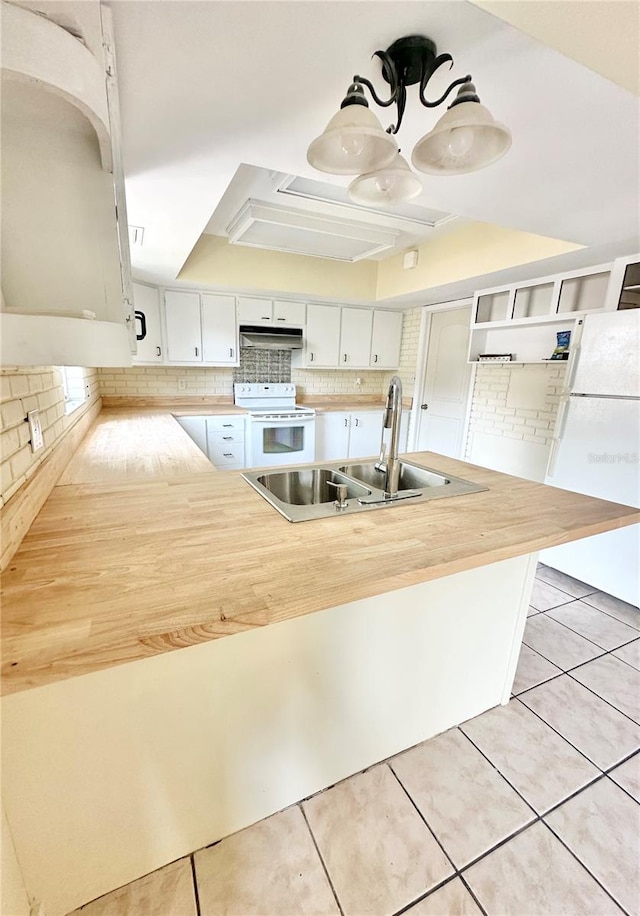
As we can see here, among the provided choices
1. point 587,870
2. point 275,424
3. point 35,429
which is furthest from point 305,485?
point 275,424

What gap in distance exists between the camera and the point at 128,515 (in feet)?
3.86

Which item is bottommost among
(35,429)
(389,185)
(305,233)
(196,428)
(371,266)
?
(196,428)

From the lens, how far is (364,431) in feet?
15.2

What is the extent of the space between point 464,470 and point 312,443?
2.54m

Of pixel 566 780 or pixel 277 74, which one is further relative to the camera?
pixel 566 780

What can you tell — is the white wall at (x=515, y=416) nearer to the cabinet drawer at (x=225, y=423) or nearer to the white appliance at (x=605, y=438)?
the white appliance at (x=605, y=438)

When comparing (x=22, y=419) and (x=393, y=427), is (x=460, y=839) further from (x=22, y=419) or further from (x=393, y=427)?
(x=22, y=419)

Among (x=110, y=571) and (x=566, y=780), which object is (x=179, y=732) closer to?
(x=110, y=571)

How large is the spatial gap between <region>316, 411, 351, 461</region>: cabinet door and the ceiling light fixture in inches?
129

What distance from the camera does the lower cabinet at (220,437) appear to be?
376 centimetres

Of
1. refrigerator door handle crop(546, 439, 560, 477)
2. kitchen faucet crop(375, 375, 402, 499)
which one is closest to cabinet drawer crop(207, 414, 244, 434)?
kitchen faucet crop(375, 375, 402, 499)

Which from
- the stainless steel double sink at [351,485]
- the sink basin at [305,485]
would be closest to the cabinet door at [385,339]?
the stainless steel double sink at [351,485]

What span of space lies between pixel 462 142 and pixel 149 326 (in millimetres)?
3347

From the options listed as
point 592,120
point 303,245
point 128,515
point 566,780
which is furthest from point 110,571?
point 303,245
